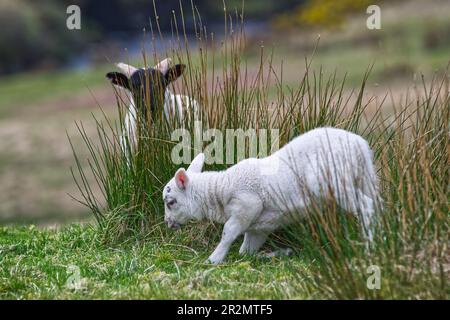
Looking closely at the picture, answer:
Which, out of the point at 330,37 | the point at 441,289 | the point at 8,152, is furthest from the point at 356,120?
the point at 330,37

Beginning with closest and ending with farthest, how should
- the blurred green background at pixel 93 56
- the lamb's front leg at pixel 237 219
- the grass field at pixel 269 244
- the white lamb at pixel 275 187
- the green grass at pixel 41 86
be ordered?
the grass field at pixel 269 244 → the white lamb at pixel 275 187 → the lamb's front leg at pixel 237 219 → the blurred green background at pixel 93 56 → the green grass at pixel 41 86

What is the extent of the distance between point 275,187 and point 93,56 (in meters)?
45.9

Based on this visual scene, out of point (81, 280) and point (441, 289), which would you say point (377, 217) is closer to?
point (441, 289)

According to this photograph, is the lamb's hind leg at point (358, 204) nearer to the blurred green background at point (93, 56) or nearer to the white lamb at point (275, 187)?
the white lamb at point (275, 187)

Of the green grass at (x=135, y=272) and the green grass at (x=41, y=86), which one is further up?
the green grass at (x=135, y=272)

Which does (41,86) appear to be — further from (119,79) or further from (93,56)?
(119,79)

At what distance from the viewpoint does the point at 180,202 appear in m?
7.33

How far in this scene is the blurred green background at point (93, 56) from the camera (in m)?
24.2

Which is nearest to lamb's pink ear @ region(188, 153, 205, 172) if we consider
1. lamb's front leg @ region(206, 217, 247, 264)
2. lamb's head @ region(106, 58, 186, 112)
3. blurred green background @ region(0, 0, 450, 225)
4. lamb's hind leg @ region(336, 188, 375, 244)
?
lamb's front leg @ region(206, 217, 247, 264)

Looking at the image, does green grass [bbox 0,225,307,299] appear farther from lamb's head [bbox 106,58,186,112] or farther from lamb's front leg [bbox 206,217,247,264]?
lamb's head [bbox 106,58,186,112]

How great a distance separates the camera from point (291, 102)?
26.3ft

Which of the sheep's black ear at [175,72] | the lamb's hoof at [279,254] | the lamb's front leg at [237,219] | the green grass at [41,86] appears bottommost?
the green grass at [41,86]

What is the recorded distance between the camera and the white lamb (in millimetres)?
6504

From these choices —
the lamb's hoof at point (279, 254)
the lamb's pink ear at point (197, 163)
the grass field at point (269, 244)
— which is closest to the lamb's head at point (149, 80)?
the grass field at point (269, 244)
